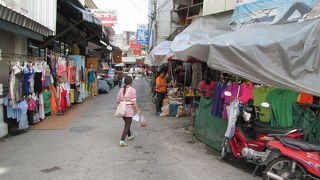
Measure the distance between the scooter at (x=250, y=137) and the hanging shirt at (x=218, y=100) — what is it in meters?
0.86

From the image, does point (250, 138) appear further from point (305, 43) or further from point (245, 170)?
point (305, 43)

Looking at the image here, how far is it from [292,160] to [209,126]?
9.02 ft

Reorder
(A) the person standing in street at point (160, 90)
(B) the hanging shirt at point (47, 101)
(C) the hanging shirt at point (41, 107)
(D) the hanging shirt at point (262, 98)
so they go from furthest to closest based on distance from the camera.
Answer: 1. (A) the person standing in street at point (160, 90)
2. (B) the hanging shirt at point (47, 101)
3. (C) the hanging shirt at point (41, 107)
4. (D) the hanging shirt at point (262, 98)

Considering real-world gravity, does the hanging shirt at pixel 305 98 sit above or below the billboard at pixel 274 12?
below

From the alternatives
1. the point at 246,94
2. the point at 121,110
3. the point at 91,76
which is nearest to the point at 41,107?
the point at 121,110

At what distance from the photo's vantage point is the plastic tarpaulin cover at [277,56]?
4.00 meters

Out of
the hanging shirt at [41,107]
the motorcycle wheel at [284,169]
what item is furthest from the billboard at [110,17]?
the motorcycle wheel at [284,169]

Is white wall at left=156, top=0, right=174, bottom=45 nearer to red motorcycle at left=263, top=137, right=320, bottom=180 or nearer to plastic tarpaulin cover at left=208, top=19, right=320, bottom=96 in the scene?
plastic tarpaulin cover at left=208, top=19, right=320, bottom=96

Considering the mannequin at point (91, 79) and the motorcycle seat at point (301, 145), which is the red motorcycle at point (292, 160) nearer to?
the motorcycle seat at point (301, 145)

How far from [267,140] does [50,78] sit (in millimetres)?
7659

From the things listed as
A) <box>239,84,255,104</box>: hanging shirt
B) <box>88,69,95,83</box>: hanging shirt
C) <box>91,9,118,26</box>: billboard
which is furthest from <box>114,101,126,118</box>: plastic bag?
<box>91,9,118,26</box>: billboard

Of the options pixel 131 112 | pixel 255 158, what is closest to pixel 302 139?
pixel 255 158

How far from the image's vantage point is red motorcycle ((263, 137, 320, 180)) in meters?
3.95

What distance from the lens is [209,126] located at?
6734 mm
